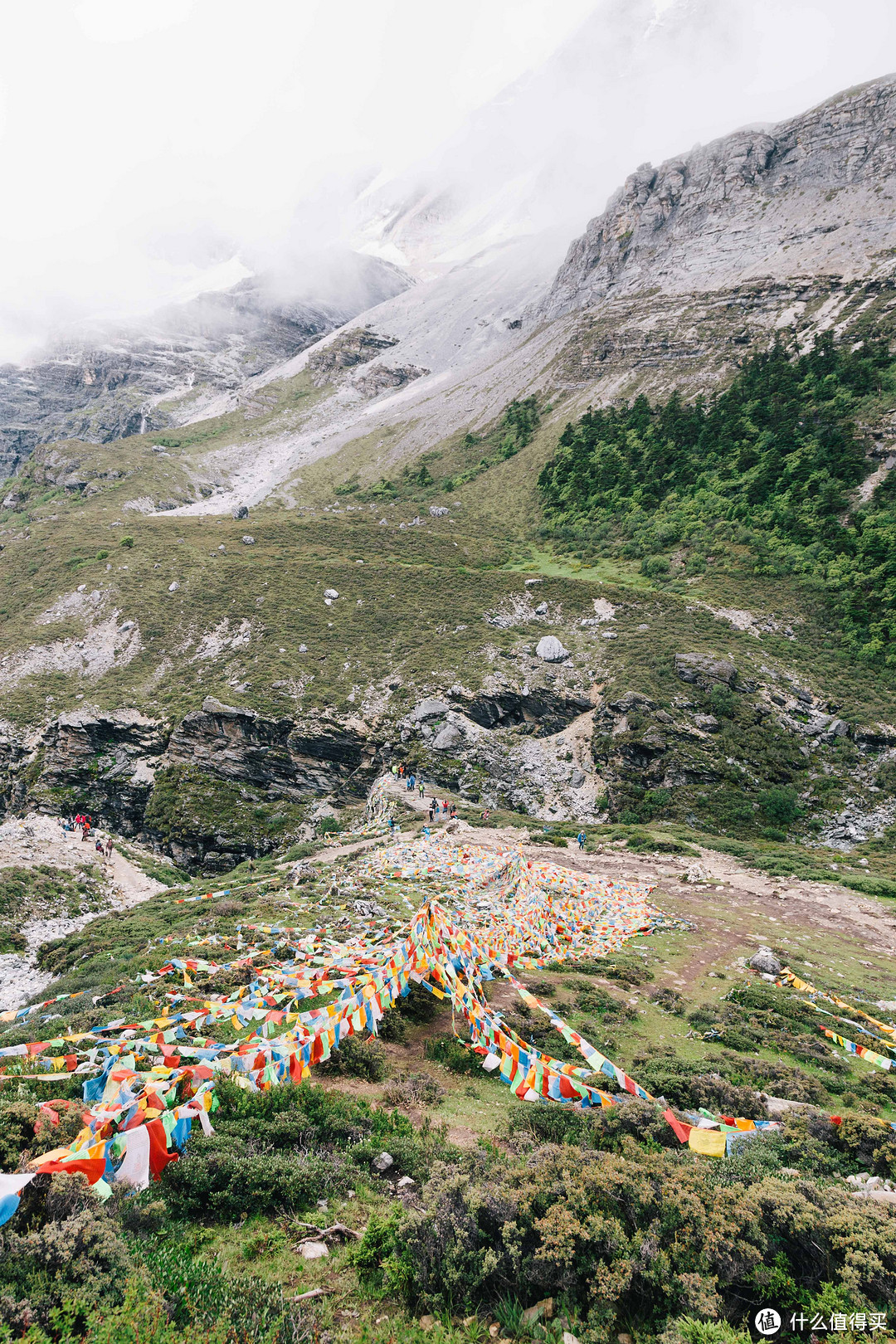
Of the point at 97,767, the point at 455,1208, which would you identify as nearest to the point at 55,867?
the point at 97,767

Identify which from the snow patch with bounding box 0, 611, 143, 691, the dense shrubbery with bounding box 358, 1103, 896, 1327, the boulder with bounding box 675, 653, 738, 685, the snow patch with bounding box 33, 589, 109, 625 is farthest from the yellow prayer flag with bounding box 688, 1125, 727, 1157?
the snow patch with bounding box 33, 589, 109, 625

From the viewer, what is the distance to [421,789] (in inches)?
1201

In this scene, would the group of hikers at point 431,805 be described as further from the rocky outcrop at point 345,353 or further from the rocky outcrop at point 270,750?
the rocky outcrop at point 345,353

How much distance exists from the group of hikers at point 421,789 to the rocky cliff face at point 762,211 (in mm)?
74018

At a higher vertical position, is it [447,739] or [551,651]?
[551,651]

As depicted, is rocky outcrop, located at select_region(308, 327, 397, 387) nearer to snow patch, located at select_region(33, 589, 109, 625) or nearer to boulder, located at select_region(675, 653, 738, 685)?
snow patch, located at select_region(33, 589, 109, 625)

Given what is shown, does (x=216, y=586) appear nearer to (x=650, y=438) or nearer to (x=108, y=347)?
(x=650, y=438)

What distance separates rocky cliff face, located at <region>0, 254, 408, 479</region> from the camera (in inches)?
5295

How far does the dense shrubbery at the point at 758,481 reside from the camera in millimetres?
42406

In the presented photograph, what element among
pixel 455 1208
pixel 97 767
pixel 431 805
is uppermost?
pixel 455 1208

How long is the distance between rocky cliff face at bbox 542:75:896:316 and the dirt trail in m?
86.5

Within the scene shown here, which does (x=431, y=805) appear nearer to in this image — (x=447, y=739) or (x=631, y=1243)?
(x=447, y=739)

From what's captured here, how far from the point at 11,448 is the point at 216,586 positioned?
481 ft

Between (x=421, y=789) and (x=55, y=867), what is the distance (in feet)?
53.1
